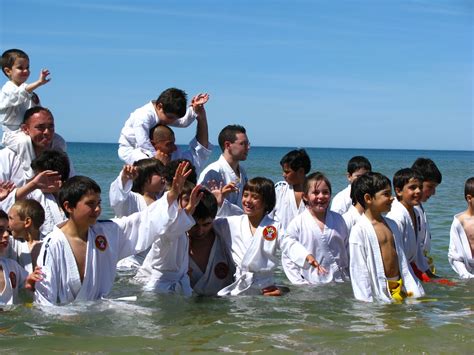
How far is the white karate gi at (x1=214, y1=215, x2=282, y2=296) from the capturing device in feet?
23.5

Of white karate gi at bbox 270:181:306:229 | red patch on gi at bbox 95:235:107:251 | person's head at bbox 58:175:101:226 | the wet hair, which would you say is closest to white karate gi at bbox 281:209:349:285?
the wet hair

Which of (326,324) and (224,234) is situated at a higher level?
(224,234)

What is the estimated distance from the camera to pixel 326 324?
6.43 meters

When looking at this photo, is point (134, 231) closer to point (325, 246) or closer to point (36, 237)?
point (36, 237)

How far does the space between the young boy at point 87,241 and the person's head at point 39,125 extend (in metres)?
1.38

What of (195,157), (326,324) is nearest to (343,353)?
(326,324)

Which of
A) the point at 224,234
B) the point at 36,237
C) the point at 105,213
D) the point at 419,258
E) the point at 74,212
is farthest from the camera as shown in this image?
the point at 105,213

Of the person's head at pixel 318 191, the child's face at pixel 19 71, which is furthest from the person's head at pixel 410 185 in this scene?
the child's face at pixel 19 71

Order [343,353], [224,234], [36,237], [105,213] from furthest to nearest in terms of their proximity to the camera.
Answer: [105,213], [224,234], [36,237], [343,353]

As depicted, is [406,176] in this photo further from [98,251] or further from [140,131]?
[98,251]

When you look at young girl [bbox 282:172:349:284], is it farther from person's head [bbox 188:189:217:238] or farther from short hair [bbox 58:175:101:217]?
short hair [bbox 58:175:101:217]

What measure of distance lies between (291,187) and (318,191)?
75.4 inches

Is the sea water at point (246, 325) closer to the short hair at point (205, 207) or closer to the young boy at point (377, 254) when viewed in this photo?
the young boy at point (377, 254)

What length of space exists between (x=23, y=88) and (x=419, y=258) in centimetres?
478
